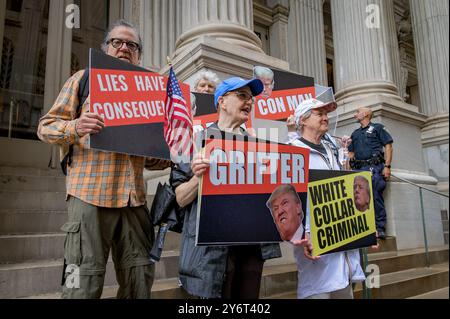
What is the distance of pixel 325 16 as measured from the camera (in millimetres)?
14812

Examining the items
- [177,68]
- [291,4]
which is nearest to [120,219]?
[177,68]

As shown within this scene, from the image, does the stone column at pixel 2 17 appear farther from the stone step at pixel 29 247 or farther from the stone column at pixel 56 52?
the stone step at pixel 29 247

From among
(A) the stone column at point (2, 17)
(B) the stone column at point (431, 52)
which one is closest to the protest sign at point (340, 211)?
(A) the stone column at point (2, 17)

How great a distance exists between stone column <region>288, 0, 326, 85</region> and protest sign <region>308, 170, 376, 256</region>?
845 centimetres

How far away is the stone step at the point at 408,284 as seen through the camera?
12.2ft

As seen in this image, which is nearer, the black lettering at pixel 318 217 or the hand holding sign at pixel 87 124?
the hand holding sign at pixel 87 124

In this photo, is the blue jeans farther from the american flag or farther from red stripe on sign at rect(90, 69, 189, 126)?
the american flag

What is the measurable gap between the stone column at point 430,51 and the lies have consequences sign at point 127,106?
364 inches

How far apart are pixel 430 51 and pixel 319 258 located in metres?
9.67

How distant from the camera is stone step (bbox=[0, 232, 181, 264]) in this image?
9.82ft

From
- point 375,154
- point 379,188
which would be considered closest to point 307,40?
point 375,154

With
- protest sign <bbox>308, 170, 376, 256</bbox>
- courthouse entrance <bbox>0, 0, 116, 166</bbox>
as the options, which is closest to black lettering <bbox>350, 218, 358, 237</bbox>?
protest sign <bbox>308, 170, 376, 256</bbox>

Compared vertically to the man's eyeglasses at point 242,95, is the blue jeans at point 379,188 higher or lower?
lower

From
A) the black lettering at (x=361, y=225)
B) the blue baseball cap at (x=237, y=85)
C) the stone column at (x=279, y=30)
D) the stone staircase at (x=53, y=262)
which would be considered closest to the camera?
the blue baseball cap at (x=237, y=85)
